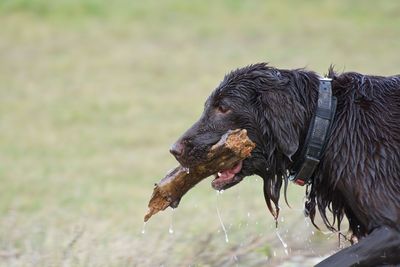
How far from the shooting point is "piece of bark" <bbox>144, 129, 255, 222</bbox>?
5.50 metres

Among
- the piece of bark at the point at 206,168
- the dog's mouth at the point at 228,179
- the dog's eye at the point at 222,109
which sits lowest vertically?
the dog's mouth at the point at 228,179

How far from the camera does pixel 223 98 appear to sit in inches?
220

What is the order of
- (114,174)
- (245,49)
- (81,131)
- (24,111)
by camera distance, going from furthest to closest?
(245,49)
(24,111)
(81,131)
(114,174)

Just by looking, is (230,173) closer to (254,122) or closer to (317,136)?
(254,122)

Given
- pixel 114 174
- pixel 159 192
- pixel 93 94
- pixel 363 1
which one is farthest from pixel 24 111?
pixel 159 192

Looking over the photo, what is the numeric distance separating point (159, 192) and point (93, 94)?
15882mm

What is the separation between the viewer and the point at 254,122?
548 cm

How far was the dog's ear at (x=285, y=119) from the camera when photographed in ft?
17.6

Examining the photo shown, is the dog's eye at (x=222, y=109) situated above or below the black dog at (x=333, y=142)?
above

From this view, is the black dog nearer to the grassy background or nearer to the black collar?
the black collar

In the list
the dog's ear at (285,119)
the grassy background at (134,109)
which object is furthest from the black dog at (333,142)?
the grassy background at (134,109)

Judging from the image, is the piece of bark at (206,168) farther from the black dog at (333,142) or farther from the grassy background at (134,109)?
the grassy background at (134,109)

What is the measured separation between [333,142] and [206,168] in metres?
0.80

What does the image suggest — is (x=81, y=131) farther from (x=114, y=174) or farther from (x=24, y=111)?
(x=114, y=174)
